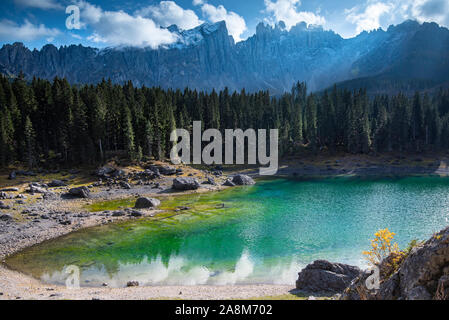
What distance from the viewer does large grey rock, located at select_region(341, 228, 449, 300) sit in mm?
7188

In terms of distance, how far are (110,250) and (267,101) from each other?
97.1 meters

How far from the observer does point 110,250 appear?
29.6 meters

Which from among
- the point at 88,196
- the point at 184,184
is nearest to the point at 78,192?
the point at 88,196

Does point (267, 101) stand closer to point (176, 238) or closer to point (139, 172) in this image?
point (139, 172)

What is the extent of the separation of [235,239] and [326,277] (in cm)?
1495

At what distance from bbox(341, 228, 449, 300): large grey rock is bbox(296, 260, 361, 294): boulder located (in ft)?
36.9

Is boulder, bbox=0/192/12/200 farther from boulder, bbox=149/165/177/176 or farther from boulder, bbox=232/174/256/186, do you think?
boulder, bbox=232/174/256/186

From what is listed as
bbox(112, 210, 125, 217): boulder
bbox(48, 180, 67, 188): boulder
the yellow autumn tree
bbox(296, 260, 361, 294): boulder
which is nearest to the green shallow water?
bbox(296, 260, 361, 294): boulder

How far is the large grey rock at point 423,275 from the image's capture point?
7.19 meters

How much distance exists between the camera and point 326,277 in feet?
62.6

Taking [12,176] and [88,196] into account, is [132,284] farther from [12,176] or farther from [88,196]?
[12,176]

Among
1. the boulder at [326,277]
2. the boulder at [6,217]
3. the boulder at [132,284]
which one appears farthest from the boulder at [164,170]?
the boulder at [326,277]

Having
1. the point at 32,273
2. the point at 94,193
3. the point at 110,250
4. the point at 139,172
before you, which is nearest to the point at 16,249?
the point at 32,273

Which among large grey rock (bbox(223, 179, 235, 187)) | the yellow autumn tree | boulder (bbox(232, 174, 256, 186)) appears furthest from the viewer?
boulder (bbox(232, 174, 256, 186))
